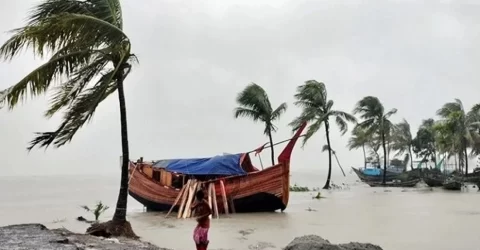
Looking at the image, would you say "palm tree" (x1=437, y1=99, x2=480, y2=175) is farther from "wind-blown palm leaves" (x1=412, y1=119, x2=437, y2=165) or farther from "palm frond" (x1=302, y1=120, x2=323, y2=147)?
"palm frond" (x1=302, y1=120, x2=323, y2=147)

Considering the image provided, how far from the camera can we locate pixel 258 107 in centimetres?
2859

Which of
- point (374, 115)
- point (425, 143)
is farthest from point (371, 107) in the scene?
point (425, 143)

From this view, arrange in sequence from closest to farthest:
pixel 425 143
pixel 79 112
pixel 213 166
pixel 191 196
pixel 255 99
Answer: pixel 79 112, pixel 191 196, pixel 213 166, pixel 255 99, pixel 425 143

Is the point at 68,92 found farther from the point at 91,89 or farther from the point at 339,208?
the point at 339,208

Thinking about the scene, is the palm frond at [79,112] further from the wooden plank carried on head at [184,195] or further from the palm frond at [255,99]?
the palm frond at [255,99]

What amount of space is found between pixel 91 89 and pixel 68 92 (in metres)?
0.50

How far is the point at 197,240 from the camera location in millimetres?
7754

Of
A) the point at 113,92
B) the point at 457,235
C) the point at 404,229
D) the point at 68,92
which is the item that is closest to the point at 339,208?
the point at 404,229

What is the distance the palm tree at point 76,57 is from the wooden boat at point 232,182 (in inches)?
292

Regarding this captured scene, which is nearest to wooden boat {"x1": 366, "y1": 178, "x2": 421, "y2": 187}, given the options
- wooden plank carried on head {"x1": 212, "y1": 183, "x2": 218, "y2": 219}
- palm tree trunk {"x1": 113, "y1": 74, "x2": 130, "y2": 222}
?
wooden plank carried on head {"x1": 212, "y1": 183, "x2": 218, "y2": 219}

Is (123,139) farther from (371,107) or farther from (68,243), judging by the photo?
(371,107)

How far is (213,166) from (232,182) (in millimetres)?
1065

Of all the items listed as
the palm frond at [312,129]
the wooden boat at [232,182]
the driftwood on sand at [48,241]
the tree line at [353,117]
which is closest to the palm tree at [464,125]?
the tree line at [353,117]

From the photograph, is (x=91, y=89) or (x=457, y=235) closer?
(x=91, y=89)
